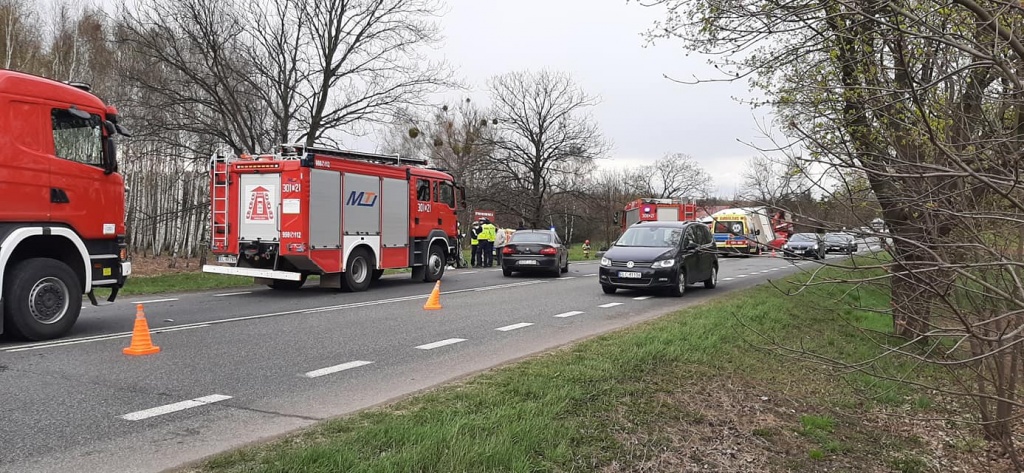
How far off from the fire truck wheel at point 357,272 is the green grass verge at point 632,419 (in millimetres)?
7720

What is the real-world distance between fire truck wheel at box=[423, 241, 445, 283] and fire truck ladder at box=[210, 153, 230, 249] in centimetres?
518

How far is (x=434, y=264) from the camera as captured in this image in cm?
1739

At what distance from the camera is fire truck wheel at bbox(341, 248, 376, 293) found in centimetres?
1428

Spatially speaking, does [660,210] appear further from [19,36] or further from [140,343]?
[140,343]

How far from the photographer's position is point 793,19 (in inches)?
154

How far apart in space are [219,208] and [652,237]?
30.9 feet

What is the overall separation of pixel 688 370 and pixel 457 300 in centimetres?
707

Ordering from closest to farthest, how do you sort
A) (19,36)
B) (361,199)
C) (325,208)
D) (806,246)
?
(806,246)
(325,208)
(361,199)
(19,36)

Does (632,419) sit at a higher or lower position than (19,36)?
lower

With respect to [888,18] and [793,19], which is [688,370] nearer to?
[793,19]

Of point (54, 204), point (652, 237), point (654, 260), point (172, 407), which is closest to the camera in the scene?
point (172, 407)

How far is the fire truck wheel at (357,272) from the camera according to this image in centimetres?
1428

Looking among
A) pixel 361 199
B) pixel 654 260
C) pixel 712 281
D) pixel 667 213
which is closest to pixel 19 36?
pixel 361 199

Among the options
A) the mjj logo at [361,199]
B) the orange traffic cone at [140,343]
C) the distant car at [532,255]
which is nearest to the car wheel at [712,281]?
the distant car at [532,255]
